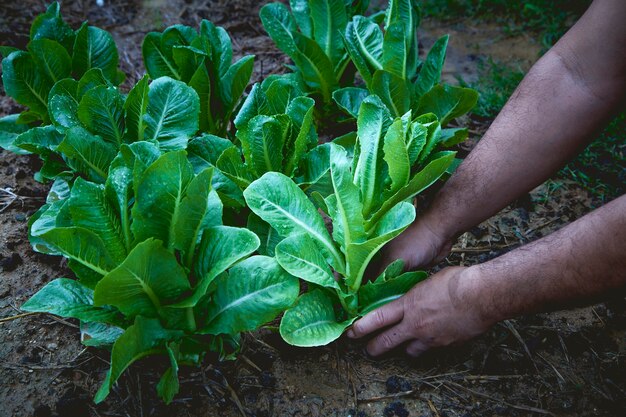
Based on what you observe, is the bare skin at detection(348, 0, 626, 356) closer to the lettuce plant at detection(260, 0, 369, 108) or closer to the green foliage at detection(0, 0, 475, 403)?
the green foliage at detection(0, 0, 475, 403)

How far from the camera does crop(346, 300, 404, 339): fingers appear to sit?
1.69 metres

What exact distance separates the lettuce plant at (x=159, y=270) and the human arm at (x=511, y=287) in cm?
38

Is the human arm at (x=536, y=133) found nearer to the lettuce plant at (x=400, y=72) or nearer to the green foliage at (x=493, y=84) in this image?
the lettuce plant at (x=400, y=72)

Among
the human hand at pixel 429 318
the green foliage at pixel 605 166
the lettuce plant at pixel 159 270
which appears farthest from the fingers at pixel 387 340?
the green foliage at pixel 605 166

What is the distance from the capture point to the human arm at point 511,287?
1392 millimetres

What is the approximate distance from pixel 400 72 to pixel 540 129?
663 millimetres

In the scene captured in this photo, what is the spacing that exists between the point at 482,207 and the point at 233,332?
96 cm

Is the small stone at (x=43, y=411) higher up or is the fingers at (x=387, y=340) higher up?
the fingers at (x=387, y=340)

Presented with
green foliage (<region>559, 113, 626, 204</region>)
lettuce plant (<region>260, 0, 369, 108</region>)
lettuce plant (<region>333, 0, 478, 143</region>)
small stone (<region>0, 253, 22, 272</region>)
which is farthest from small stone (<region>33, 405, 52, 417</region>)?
green foliage (<region>559, 113, 626, 204</region>)

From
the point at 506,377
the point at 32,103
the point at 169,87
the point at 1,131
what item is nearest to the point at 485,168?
the point at 506,377

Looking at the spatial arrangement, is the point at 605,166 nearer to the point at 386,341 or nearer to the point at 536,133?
the point at 536,133

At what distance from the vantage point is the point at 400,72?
2266 mm

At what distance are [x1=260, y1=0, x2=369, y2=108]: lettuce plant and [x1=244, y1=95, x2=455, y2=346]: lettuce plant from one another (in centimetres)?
65

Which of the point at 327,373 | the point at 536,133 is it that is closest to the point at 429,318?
the point at 327,373
